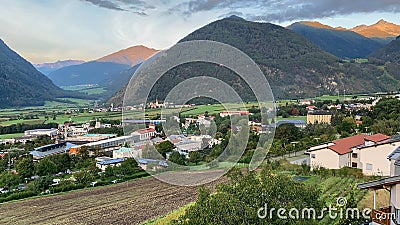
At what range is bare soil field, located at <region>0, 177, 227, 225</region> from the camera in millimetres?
11055

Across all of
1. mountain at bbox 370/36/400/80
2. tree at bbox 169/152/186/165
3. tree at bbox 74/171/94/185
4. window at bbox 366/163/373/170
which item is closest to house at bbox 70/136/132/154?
tree at bbox 169/152/186/165

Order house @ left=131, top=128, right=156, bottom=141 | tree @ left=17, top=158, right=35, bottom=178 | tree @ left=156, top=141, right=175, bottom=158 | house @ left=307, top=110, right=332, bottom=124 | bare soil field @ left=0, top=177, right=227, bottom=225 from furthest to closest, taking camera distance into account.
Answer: house @ left=307, top=110, right=332, bottom=124 → house @ left=131, top=128, right=156, bottom=141 → tree @ left=156, top=141, right=175, bottom=158 → tree @ left=17, top=158, right=35, bottom=178 → bare soil field @ left=0, top=177, right=227, bottom=225

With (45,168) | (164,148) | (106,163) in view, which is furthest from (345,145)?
(45,168)

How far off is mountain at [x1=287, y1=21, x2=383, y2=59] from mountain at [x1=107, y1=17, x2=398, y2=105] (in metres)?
65.5

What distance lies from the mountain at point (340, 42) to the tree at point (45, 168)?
134 meters

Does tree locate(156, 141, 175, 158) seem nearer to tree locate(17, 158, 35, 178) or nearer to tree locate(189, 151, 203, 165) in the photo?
tree locate(189, 151, 203, 165)

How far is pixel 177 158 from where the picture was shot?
17891 mm

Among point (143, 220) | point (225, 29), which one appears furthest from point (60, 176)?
point (225, 29)

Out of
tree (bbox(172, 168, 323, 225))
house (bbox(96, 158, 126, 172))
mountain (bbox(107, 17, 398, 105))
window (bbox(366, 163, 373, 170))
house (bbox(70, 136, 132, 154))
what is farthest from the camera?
mountain (bbox(107, 17, 398, 105))

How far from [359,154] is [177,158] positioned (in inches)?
312

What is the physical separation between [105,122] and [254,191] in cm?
3417

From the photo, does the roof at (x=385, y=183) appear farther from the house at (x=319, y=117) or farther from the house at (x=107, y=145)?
the house at (x=319, y=117)

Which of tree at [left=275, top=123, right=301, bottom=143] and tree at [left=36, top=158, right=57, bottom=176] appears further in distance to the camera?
tree at [left=275, top=123, right=301, bottom=143]

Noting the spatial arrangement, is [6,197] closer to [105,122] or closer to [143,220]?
[143,220]
